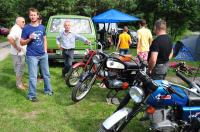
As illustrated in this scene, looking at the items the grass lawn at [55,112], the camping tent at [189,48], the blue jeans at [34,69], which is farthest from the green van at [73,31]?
the blue jeans at [34,69]

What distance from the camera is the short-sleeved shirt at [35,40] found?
738cm

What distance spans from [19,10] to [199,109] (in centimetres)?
3121

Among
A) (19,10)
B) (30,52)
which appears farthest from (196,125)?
(19,10)

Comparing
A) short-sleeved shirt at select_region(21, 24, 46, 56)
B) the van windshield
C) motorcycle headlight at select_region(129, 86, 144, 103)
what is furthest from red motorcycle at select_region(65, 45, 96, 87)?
motorcycle headlight at select_region(129, 86, 144, 103)

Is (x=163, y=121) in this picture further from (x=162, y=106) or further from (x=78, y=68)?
(x=78, y=68)

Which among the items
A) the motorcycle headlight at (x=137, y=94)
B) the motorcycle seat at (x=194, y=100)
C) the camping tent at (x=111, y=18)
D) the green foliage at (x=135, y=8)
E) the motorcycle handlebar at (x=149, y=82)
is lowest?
the green foliage at (x=135, y=8)

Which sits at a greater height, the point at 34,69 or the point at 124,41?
the point at 34,69

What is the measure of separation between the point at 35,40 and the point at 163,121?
12.1 feet

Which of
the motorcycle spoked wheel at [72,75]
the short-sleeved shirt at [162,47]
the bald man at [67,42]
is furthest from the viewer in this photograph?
the bald man at [67,42]

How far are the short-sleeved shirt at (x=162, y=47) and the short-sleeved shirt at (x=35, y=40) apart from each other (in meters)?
2.34

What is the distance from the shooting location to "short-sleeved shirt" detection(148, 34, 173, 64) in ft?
20.9

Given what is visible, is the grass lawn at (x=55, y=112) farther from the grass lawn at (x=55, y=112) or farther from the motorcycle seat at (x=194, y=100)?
the motorcycle seat at (x=194, y=100)

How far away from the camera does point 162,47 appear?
21.1 feet

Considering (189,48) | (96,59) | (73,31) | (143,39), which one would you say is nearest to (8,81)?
(96,59)
